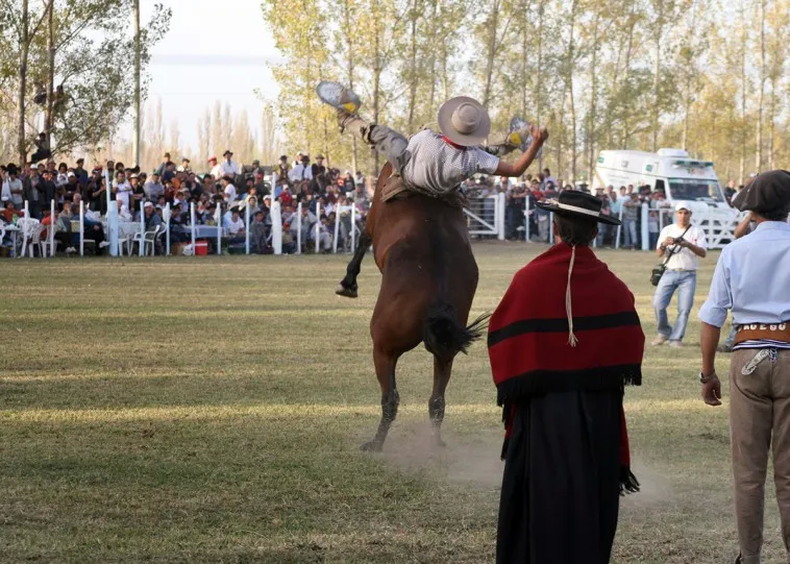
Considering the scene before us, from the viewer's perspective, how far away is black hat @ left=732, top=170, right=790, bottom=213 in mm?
5809

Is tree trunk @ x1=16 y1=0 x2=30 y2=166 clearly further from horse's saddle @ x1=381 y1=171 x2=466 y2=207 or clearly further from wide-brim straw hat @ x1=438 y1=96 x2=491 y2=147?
wide-brim straw hat @ x1=438 y1=96 x2=491 y2=147

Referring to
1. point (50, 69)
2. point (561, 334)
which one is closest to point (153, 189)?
point (50, 69)

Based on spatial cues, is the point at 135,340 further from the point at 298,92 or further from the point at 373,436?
the point at 298,92

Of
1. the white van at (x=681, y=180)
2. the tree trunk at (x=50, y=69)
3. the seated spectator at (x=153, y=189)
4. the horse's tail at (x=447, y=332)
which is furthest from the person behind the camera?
the white van at (x=681, y=180)

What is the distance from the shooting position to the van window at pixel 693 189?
4488 cm

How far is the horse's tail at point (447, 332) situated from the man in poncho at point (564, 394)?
2997 mm

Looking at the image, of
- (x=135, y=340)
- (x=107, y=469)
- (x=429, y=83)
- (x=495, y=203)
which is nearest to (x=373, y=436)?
(x=107, y=469)

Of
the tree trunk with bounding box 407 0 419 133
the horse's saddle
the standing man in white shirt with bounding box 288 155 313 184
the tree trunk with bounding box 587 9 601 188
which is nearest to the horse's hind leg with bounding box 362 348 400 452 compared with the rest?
the horse's saddle

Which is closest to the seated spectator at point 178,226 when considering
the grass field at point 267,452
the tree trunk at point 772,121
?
the grass field at point 267,452

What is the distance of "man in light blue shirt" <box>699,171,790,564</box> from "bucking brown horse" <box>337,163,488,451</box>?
2.73 meters

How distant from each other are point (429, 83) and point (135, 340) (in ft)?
125

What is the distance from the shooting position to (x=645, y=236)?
1603 inches

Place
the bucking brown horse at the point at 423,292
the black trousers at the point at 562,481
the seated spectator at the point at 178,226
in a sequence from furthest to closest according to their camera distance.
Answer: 1. the seated spectator at the point at 178,226
2. the bucking brown horse at the point at 423,292
3. the black trousers at the point at 562,481

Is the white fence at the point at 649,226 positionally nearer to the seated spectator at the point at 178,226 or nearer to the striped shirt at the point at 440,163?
the seated spectator at the point at 178,226
